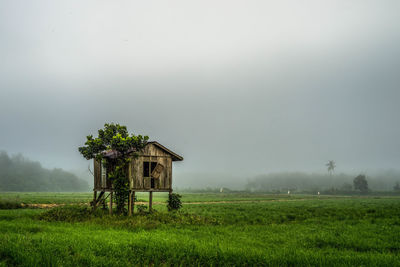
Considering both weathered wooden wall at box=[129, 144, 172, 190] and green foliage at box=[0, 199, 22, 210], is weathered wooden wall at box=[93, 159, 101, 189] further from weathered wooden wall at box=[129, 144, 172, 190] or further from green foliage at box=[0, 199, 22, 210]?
green foliage at box=[0, 199, 22, 210]

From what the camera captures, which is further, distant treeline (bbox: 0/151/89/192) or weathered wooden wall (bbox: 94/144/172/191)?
distant treeline (bbox: 0/151/89/192)

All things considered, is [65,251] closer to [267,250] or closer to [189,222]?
[267,250]

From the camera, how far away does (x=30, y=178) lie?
16600 centimetres

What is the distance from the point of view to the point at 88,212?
2467 cm

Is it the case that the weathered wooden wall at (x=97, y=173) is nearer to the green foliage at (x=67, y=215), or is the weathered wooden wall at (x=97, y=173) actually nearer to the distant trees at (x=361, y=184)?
the green foliage at (x=67, y=215)

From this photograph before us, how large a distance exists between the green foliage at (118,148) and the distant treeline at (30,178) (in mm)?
151144

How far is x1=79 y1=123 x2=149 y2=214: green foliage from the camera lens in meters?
24.5

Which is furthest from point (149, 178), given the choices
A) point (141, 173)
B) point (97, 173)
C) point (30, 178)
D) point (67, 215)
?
point (30, 178)

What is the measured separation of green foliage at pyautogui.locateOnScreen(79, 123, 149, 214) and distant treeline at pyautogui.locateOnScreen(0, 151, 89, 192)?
15114 centimetres

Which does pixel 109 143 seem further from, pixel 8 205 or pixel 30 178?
pixel 30 178

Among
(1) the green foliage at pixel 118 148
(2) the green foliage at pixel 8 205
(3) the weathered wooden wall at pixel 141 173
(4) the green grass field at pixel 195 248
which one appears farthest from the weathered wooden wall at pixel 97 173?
(2) the green foliage at pixel 8 205

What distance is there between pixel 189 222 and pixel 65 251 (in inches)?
431

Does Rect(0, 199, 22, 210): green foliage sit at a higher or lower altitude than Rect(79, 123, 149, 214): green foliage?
lower

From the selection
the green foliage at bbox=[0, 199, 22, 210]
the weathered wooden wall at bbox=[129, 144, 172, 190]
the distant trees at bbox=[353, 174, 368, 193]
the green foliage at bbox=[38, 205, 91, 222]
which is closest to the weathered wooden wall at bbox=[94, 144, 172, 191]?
the weathered wooden wall at bbox=[129, 144, 172, 190]
